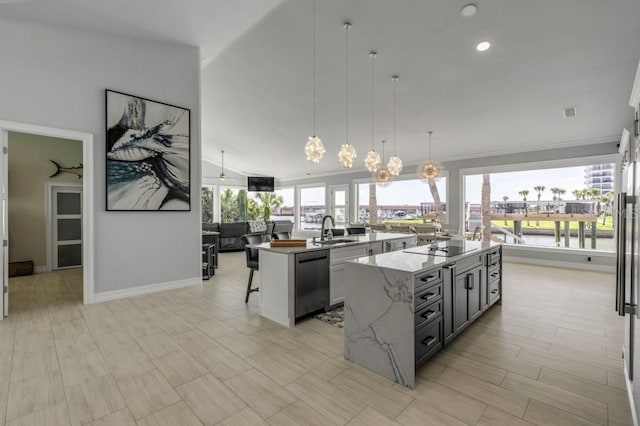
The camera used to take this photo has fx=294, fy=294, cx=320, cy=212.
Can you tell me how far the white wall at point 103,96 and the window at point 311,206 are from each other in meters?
6.63

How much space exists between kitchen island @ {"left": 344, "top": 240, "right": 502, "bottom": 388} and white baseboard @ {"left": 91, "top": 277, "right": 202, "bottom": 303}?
3.23 metres

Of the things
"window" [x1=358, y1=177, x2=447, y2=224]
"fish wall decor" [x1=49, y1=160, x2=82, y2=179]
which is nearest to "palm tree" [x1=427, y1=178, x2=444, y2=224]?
"window" [x1=358, y1=177, x2=447, y2=224]

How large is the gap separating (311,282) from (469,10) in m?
3.48

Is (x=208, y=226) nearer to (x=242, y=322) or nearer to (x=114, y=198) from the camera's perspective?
(x=114, y=198)

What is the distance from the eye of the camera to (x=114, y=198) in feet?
13.1

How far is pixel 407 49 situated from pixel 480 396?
4.06 m

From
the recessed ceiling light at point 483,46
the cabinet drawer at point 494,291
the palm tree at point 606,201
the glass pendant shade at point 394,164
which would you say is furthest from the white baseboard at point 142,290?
the palm tree at point 606,201

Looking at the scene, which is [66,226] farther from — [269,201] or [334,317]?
[269,201]

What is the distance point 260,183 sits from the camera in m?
11.6

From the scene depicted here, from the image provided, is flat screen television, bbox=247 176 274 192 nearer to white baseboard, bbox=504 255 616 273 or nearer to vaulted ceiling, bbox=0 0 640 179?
vaulted ceiling, bbox=0 0 640 179

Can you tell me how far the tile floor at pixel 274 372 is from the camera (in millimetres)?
1743

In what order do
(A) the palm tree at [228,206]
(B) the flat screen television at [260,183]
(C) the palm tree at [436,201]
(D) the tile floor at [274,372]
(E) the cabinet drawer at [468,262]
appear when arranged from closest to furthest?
(D) the tile floor at [274,372], (E) the cabinet drawer at [468,262], (C) the palm tree at [436,201], (A) the palm tree at [228,206], (B) the flat screen television at [260,183]

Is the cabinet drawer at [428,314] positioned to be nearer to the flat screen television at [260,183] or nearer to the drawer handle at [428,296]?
the drawer handle at [428,296]

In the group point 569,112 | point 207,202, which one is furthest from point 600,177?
point 207,202
